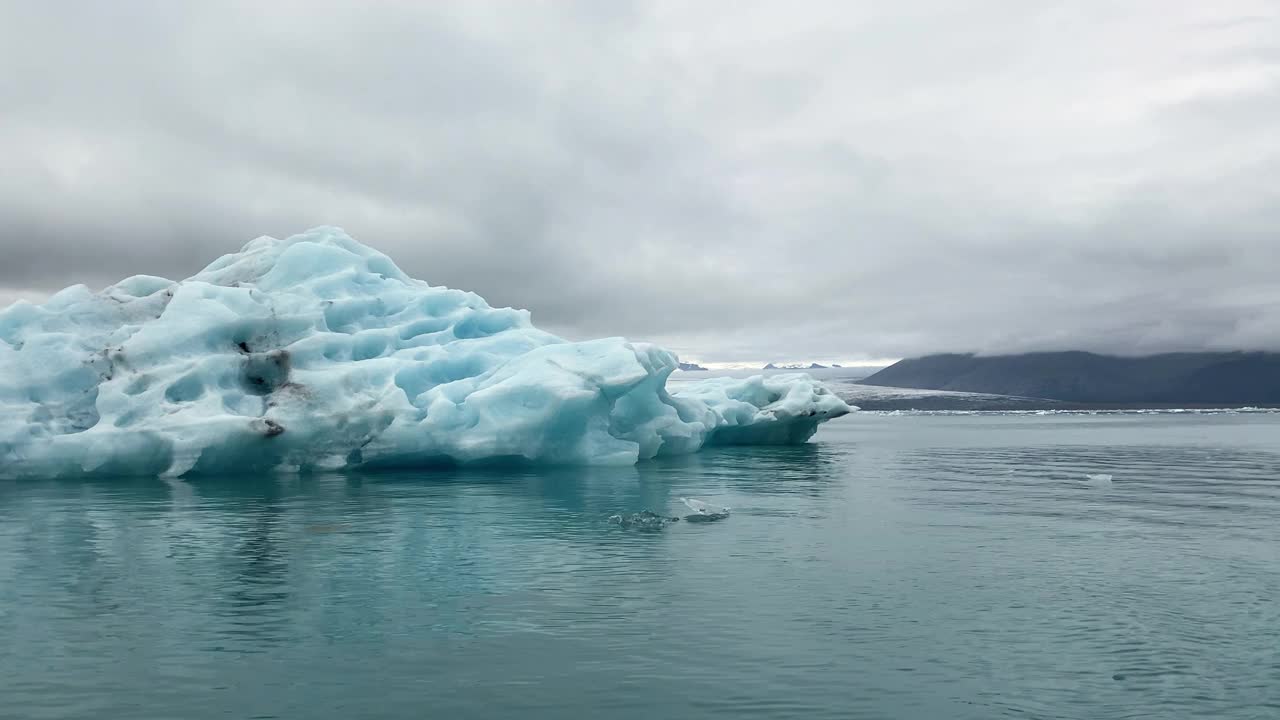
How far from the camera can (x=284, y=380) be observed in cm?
2530

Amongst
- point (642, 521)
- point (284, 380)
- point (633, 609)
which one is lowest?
Result: point (633, 609)

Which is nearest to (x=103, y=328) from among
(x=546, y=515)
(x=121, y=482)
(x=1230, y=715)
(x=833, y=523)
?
(x=121, y=482)

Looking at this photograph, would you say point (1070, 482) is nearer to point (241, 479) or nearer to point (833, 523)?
point (833, 523)

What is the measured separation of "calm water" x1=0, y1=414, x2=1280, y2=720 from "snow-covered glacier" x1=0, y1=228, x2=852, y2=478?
480 centimetres

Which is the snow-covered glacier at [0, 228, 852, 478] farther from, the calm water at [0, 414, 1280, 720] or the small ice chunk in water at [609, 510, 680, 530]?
the small ice chunk in water at [609, 510, 680, 530]

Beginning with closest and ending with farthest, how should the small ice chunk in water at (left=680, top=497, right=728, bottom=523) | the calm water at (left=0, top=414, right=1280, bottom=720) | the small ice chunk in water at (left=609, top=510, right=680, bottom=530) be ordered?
1. the calm water at (left=0, top=414, right=1280, bottom=720)
2. the small ice chunk in water at (left=609, top=510, right=680, bottom=530)
3. the small ice chunk in water at (left=680, top=497, right=728, bottom=523)

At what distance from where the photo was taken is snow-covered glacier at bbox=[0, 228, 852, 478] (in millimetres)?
23969

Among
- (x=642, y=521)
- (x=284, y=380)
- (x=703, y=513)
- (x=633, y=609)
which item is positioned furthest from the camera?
(x=284, y=380)

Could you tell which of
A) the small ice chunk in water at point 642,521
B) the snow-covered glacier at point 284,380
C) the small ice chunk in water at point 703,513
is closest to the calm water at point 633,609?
the small ice chunk in water at point 642,521

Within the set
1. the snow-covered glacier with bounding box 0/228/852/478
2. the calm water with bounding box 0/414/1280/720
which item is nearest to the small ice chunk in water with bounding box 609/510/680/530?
the calm water with bounding box 0/414/1280/720

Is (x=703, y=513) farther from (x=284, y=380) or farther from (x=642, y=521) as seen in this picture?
(x=284, y=380)

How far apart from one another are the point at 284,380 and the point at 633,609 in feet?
58.8

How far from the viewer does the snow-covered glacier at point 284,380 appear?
78.6ft

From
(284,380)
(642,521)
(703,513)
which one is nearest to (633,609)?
(642,521)
